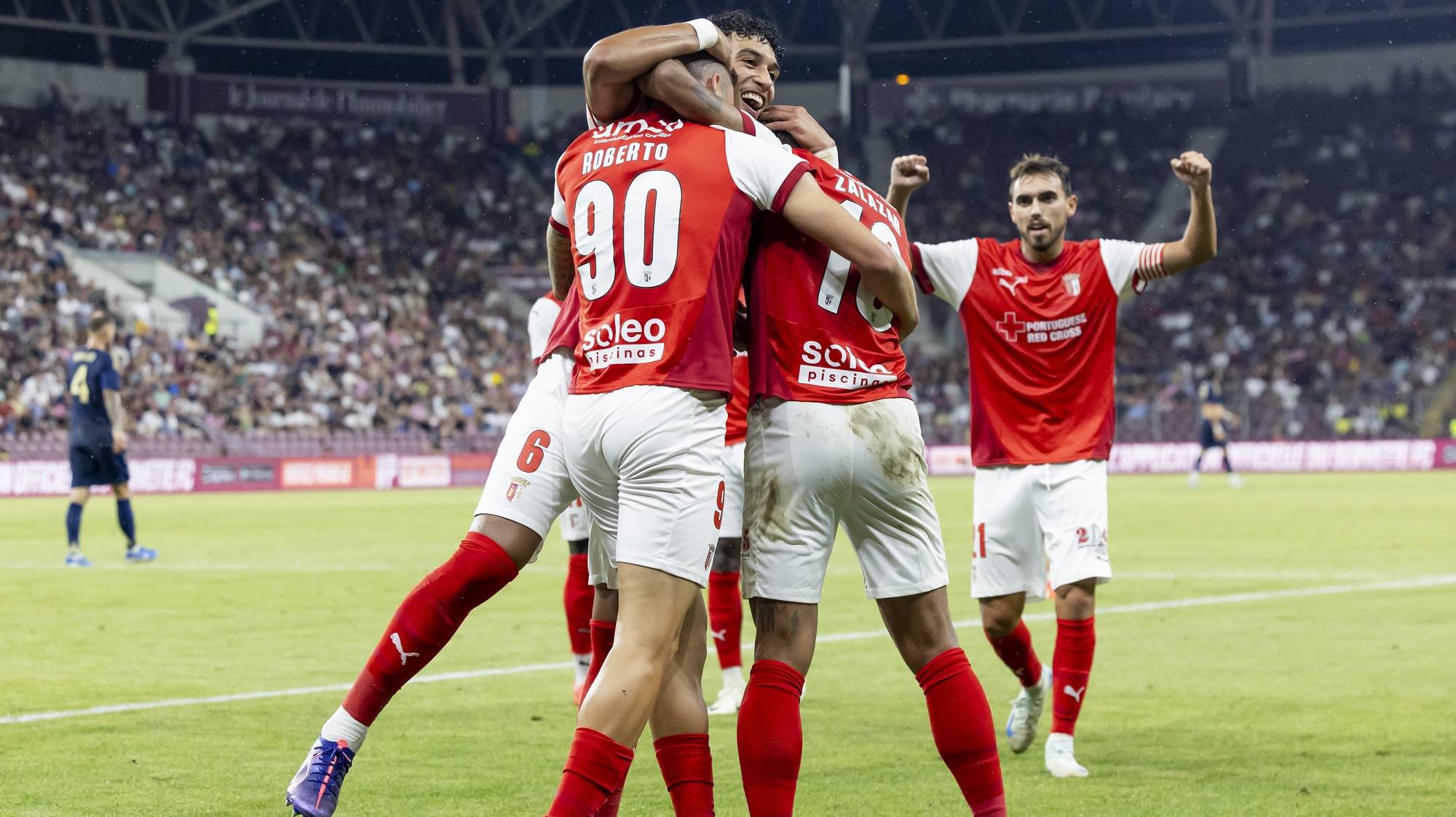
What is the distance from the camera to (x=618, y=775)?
160 inches

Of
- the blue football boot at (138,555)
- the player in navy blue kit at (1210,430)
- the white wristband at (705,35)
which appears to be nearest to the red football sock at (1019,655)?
the white wristband at (705,35)

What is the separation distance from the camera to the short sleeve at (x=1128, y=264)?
6.95m

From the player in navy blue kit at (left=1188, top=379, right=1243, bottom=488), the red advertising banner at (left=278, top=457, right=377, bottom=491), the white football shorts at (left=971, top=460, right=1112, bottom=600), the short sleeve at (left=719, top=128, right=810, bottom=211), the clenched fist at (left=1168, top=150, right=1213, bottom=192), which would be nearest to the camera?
the short sleeve at (left=719, top=128, right=810, bottom=211)

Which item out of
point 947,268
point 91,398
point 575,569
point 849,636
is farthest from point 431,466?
point 947,268

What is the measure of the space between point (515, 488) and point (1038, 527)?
2905mm

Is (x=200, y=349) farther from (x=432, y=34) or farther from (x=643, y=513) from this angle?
(x=643, y=513)

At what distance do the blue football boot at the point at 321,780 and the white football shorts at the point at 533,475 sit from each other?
31.6 inches

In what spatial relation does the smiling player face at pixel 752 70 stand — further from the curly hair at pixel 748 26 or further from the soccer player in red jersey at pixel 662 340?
the soccer player in red jersey at pixel 662 340

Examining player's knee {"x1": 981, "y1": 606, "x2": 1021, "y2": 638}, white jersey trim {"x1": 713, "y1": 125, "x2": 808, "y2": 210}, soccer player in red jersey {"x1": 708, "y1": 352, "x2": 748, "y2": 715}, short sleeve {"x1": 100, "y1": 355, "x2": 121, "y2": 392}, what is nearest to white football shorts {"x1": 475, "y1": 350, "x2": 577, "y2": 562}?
white jersey trim {"x1": 713, "y1": 125, "x2": 808, "y2": 210}

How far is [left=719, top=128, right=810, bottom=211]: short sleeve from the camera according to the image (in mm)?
4285

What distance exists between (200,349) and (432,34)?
1612 centimetres

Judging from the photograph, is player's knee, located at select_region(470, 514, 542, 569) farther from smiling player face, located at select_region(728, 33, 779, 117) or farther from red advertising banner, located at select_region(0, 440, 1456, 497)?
red advertising banner, located at select_region(0, 440, 1456, 497)

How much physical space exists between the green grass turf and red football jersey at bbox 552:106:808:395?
1.92 m

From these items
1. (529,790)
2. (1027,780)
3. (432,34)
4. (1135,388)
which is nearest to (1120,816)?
(1027,780)
